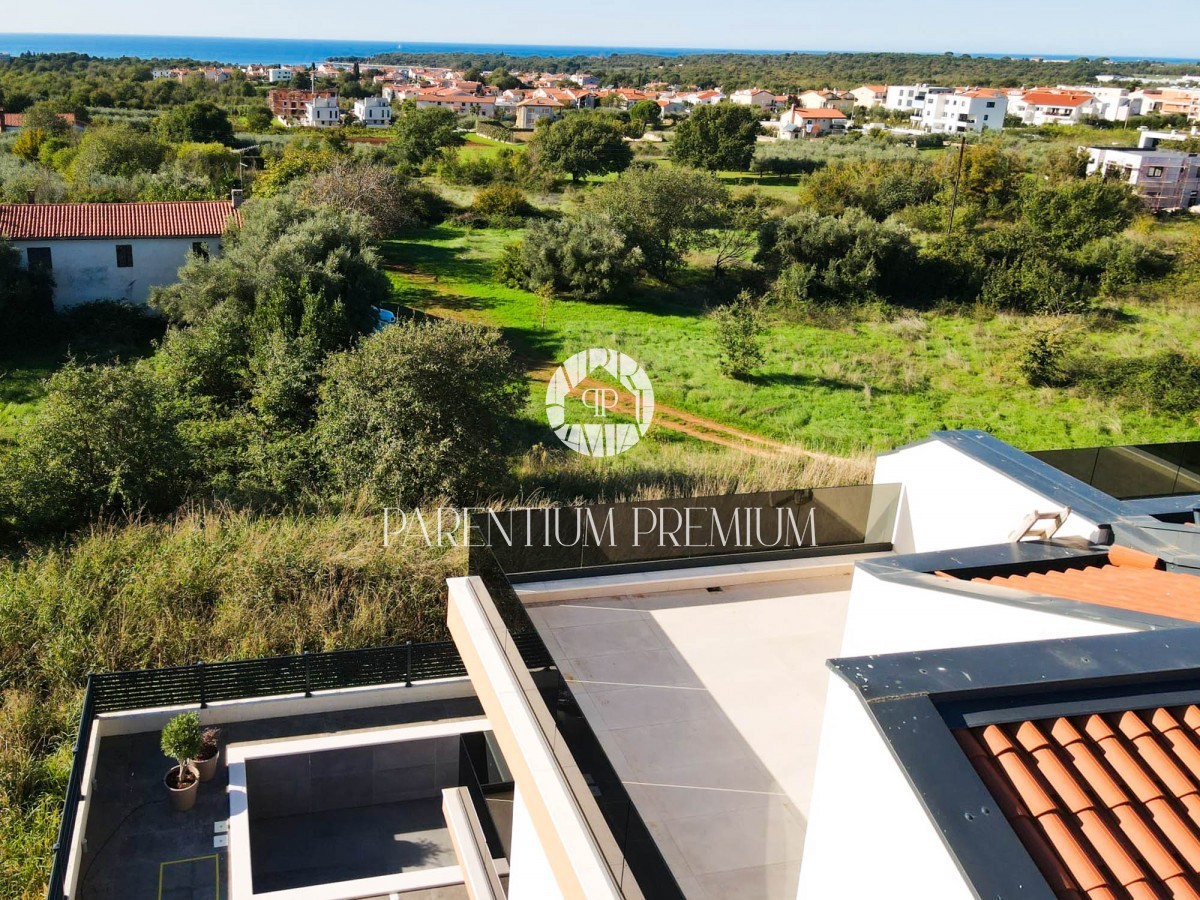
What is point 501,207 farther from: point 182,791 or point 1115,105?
point 1115,105

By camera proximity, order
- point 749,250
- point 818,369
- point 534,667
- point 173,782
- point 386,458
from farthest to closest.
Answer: point 749,250 < point 818,369 < point 386,458 < point 173,782 < point 534,667

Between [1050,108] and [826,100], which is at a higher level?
[826,100]

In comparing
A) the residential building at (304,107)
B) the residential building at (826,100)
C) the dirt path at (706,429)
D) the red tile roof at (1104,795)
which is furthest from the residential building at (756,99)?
the red tile roof at (1104,795)

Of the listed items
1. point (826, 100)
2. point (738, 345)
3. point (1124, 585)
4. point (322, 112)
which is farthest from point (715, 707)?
point (826, 100)

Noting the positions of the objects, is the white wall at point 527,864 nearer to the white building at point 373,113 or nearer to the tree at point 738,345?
the tree at point 738,345

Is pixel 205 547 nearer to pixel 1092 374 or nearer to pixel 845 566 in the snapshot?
pixel 845 566

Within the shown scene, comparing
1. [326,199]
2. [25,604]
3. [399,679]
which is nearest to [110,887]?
[399,679]
